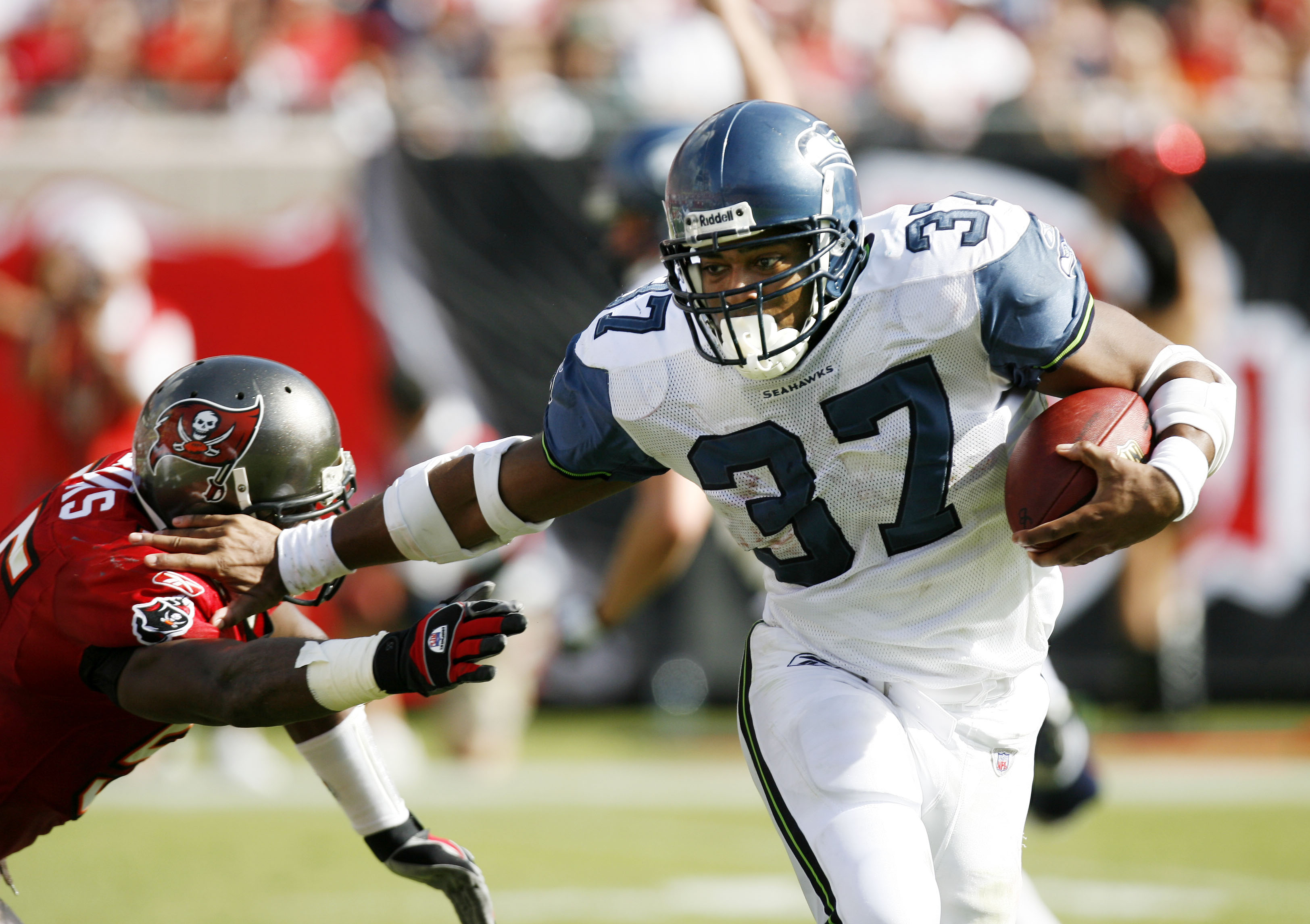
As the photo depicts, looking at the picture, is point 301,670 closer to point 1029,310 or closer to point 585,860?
point 1029,310

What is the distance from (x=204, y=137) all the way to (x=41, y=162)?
787 millimetres

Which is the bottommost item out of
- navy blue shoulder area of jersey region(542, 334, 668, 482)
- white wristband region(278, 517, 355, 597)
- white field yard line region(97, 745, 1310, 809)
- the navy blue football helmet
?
white field yard line region(97, 745, 1310, 809)

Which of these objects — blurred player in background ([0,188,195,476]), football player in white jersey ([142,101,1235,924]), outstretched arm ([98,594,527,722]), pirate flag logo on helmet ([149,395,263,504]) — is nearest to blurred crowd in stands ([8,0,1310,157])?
blurred player in background ([0,188,195,476])

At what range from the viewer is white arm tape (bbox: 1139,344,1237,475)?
2629mm

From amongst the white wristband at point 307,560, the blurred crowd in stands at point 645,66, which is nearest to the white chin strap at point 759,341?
the white wristband at point 307,560

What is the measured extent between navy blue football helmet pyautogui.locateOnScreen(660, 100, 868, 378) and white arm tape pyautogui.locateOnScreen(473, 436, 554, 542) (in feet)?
1.63

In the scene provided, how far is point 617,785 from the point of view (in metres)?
6.16

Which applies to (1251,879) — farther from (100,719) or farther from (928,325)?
(100,719)

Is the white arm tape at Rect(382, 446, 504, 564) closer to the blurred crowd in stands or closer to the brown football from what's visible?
the brown football

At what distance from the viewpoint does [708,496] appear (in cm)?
293

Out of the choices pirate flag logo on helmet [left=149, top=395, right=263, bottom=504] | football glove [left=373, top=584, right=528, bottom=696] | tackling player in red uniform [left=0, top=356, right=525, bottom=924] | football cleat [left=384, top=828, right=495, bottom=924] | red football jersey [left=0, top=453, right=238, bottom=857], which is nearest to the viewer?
football glove [left=373, top=584, right=528, bottom=696]

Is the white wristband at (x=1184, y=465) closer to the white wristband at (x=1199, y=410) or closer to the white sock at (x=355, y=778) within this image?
the white wristband at (x=1199, y=410)

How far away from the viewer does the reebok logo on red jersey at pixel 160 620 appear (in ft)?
8.78

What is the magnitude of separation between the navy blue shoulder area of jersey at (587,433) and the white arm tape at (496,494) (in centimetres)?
10
